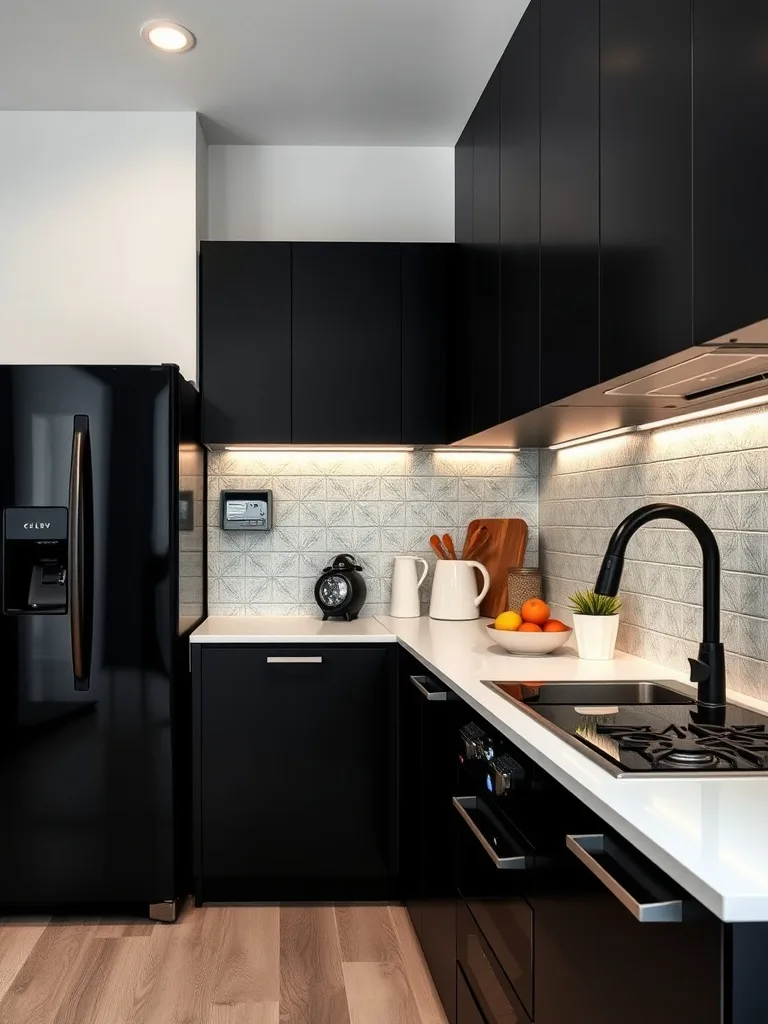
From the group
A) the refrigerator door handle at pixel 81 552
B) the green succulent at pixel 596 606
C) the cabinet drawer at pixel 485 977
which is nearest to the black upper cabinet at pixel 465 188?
the green succulent at pixel 596 606

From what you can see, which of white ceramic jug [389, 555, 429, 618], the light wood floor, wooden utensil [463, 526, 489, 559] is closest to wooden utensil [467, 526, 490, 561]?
wooden utensil [463, 526, 489, 559]

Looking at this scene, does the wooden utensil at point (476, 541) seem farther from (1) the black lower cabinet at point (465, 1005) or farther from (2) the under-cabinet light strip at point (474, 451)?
(1) the black lower cabinet at point (465, 1005)

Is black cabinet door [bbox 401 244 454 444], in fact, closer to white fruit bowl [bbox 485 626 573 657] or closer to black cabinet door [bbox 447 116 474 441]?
black cabinet door [bbox 447 116 474 441]

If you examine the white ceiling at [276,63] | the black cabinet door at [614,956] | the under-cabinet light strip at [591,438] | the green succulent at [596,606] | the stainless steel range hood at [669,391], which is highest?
the white ceiling at [276,63]

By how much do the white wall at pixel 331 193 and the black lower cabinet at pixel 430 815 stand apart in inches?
69.5

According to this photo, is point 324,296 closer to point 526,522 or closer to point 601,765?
point 526,522

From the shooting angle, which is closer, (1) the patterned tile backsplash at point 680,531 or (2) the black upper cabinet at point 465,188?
(1) the patterned tile backsplash at point 680,531

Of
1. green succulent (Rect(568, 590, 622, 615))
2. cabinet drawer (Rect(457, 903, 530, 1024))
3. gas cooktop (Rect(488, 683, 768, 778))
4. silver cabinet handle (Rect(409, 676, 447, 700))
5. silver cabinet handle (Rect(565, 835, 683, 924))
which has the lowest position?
cabinet drawer (Rect(457, 903, 530, 1024))

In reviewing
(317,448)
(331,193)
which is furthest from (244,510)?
(331,193)

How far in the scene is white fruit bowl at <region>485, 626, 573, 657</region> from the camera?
8.09ft

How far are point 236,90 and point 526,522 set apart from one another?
1907 mm

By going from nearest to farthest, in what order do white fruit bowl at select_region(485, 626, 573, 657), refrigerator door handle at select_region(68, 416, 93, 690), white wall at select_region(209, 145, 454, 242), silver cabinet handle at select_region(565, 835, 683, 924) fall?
silver cabinet handle at select_region(565, 835, 683, 924)
white fruit bowl at select_region(485, 626, 573, 657)
refrigerator door handle at select_region(68, 416, 93, 690)
white wall at select_region(209, 145, 454, 242)

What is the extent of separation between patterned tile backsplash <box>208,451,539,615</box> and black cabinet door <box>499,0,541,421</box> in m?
1.13

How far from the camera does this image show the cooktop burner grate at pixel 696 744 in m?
1.35
